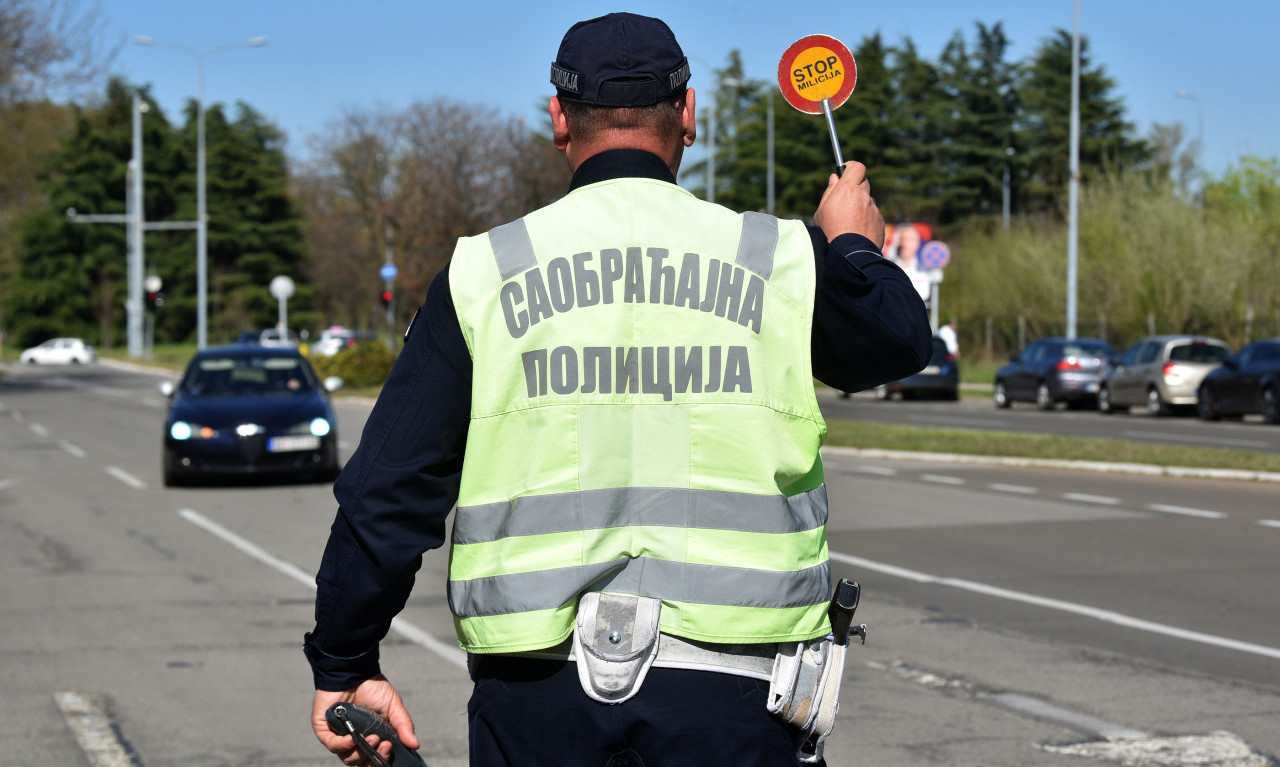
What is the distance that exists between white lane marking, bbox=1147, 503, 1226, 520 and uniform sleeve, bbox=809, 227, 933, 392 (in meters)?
11.1

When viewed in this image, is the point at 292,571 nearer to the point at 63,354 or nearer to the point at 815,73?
the point at 815,73

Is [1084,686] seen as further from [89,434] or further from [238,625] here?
[89,434]

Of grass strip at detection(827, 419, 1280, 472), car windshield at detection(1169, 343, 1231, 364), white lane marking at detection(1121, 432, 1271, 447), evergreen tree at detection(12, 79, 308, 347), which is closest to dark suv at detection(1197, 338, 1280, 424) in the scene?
car windshield at detection(1169, 343, 1231, 364)

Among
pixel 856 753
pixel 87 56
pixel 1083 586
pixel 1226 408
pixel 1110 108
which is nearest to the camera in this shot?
pixel 856 753

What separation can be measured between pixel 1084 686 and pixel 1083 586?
290cm

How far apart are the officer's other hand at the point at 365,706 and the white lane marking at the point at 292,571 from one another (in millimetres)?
4273

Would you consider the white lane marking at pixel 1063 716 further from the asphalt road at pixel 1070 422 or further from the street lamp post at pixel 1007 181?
the street lamp post at pixel 1007 181

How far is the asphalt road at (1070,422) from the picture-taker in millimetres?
22484

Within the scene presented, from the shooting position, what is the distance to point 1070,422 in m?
27.4

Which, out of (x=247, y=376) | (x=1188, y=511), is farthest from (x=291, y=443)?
(x=1188, y=511)

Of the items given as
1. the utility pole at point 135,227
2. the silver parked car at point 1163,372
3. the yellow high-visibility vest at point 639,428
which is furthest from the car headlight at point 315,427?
the utility pole at point 135,227

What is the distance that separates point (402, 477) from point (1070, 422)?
86.5 ft

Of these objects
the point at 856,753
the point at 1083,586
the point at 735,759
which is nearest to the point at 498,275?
the point at 735,759

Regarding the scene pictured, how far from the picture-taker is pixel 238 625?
27.1 feet
